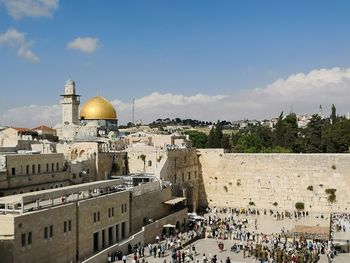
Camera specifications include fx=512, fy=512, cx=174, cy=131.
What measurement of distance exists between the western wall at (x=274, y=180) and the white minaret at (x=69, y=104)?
15801mm

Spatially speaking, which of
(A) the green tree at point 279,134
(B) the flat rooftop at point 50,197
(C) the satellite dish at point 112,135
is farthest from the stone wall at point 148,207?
(A) the green tree at point 279,134

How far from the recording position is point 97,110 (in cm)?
5250

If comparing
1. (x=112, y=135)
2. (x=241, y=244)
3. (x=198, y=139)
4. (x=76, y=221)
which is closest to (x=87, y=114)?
(x=112, y=135)

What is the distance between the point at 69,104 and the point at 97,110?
2.88m

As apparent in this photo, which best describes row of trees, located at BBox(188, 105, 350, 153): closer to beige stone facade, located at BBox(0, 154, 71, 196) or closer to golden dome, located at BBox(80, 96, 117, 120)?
golden dome, located at BBox(80, 96, 117, 120)

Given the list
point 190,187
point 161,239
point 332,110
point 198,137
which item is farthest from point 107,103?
point 332,110

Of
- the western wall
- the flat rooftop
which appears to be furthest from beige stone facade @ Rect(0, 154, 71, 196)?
the western wall

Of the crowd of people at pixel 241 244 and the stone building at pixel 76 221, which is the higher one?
the stone building at pixel 76 221

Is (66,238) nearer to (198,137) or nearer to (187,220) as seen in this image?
(187,220)

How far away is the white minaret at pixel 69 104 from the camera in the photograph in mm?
51625

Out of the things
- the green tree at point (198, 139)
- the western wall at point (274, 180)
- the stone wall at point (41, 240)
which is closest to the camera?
the stone wall at point (41, 240)

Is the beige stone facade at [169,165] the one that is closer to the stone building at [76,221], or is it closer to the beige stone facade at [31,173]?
the stone building at [76,221]

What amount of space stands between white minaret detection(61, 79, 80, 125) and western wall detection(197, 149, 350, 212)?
15801 mm

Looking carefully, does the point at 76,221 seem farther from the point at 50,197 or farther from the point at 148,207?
the point at 148,207
